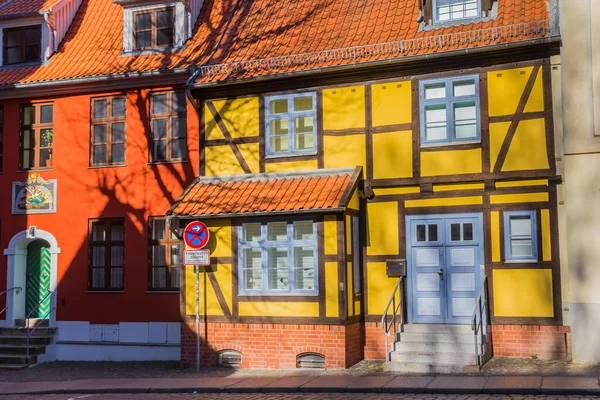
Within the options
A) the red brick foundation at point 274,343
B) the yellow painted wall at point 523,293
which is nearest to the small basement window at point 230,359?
the red brick foundation at point 274,343

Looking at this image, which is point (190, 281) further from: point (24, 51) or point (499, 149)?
point (24, 51)

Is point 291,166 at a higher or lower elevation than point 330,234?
higher

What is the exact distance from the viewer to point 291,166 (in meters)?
16.8

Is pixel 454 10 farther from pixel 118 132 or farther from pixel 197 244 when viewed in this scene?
pixel 118 132

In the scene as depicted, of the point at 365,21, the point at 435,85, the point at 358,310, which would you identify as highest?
the point at 365,21

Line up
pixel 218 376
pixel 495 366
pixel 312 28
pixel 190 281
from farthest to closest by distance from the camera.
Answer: pixel 312 28 < pixel 190 281 < pixel 218 376 < pixel 495 366

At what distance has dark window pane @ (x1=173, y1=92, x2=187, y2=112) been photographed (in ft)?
60.8

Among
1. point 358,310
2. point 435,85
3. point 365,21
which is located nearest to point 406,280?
point 358,310

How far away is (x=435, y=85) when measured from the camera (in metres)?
15.8

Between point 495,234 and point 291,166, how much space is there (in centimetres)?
445

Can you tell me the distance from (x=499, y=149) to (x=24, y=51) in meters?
12.6

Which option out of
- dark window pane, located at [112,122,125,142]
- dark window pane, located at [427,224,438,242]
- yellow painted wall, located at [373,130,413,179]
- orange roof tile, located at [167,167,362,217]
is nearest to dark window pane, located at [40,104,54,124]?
dark window pane, located at [112,122,125,142]

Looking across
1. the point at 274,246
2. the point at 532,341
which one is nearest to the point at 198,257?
the point at 274,246

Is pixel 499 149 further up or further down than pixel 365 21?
further down
